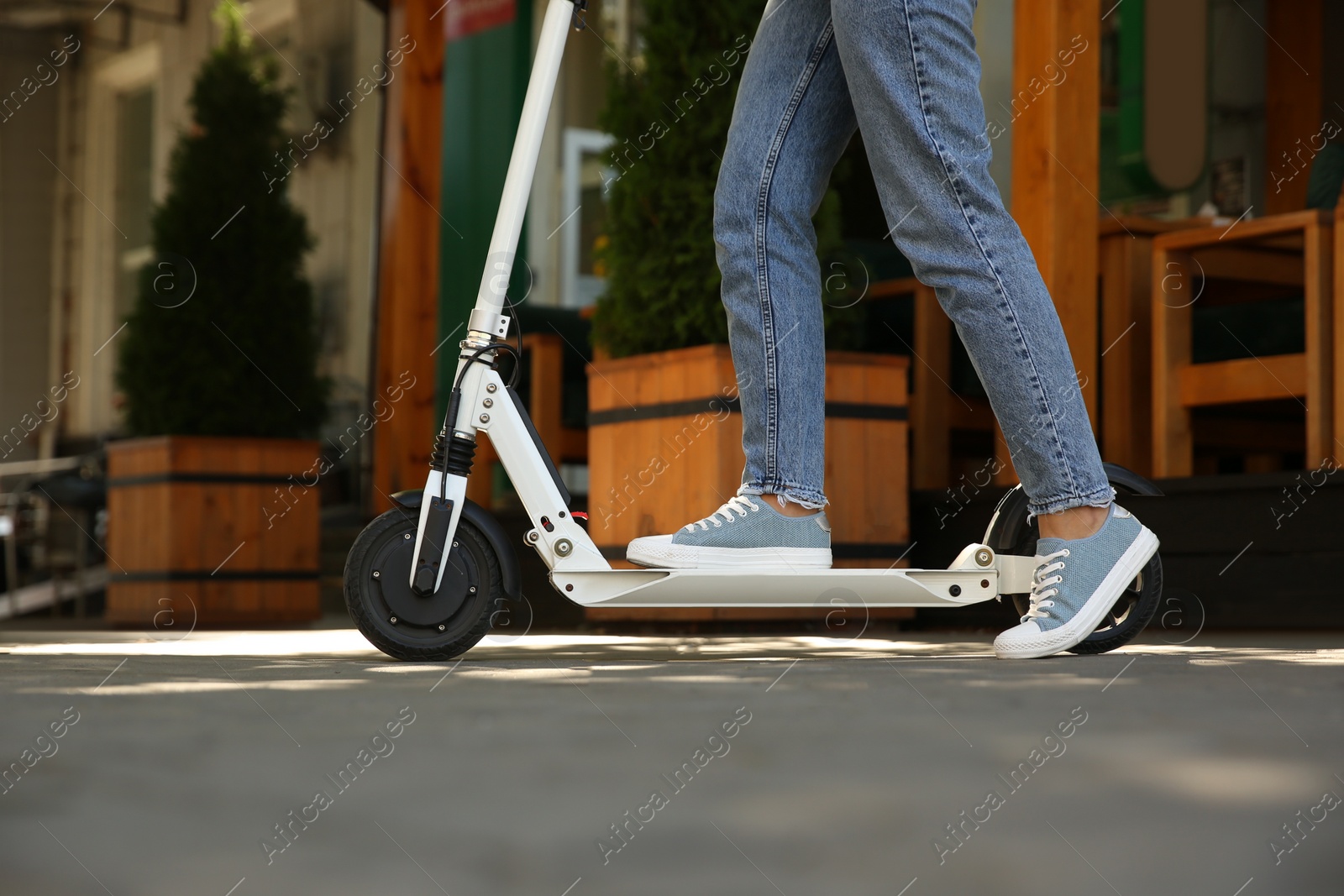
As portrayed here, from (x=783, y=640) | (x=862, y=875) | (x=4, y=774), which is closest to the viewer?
(x=862, y=875)

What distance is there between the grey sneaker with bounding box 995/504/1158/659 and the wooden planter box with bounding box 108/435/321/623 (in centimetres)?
343

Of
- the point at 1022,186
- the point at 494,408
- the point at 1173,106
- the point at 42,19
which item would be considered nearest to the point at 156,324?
the point at 1022,186

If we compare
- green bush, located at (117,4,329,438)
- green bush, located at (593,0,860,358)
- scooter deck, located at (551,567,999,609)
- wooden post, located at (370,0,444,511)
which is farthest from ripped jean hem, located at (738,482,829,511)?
wooden post, located at (370,0,444,511)

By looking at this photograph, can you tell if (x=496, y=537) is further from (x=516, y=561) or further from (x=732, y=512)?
(x=732, y=512)

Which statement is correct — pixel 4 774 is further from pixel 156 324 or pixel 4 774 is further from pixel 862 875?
pixel 156 324

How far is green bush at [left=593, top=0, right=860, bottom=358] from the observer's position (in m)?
3.14

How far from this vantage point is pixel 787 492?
192cm

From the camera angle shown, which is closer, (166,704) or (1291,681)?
(166,704)

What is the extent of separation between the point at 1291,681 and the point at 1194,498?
6.33 ft

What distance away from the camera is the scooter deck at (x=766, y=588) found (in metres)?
1.84

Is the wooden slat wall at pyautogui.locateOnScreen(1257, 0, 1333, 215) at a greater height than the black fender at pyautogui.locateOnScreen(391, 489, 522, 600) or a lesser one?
greater

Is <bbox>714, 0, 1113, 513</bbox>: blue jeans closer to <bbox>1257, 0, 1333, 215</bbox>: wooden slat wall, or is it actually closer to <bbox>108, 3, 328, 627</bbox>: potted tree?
<bbox>108, 3, 328, 627</bbox>: potted tree

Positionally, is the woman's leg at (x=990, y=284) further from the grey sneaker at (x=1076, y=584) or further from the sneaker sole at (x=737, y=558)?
the sneaker sole at (x=737, y=558)

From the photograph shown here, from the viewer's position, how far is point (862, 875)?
2.12 ft
